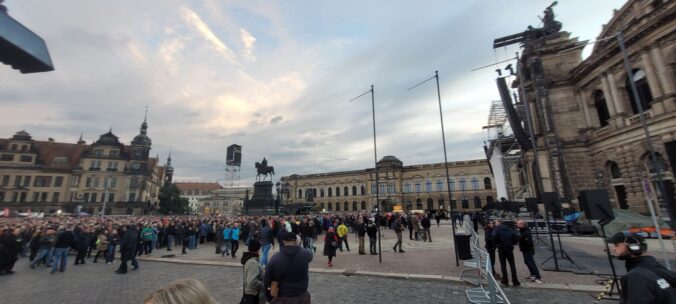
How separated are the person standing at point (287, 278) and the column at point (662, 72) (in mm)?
24798

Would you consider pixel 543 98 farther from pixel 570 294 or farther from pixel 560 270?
pixel 570 294

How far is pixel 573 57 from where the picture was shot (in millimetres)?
25641

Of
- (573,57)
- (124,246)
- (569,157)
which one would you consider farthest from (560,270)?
(573,57)

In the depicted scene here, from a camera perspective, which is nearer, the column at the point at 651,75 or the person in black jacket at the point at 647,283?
the person in black jacket at the point at 647,283

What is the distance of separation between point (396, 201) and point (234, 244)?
65.4m

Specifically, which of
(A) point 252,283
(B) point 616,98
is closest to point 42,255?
(A) point 252,283

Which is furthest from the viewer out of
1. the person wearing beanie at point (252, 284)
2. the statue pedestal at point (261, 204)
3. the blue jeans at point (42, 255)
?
the statue pedestal at point (261, 204)

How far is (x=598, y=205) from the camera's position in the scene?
279 inches

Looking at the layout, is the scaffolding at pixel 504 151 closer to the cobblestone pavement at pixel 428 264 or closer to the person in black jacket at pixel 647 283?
the cobblestone pavement at pixel 428 264

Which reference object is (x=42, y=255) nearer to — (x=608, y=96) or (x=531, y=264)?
(x=531, y=264)

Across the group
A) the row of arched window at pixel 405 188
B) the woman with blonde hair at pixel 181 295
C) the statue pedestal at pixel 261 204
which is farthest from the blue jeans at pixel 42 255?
the row of arched window at pixel 405 188

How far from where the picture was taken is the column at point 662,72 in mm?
17161

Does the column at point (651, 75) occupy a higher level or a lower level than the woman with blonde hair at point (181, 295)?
higher

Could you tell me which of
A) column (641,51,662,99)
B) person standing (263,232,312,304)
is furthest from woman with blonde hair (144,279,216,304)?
column (641,51,662,99)
